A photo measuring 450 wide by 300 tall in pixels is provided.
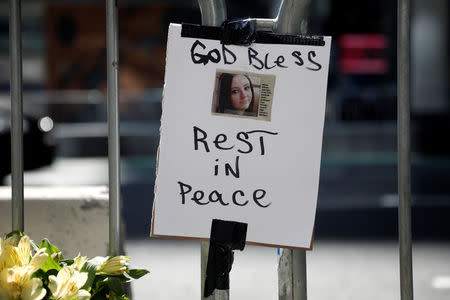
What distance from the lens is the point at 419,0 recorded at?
16.5m

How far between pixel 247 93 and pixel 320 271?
3975 millimetres

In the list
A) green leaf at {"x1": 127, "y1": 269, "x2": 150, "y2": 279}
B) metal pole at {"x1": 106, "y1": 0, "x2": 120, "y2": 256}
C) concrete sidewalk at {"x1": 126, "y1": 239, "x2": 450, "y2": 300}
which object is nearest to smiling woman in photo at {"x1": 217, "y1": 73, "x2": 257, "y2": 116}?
metal pole at {"x1": 106, "y1": 0, "x2": 120, "y2": 256}

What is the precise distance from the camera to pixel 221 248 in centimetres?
187

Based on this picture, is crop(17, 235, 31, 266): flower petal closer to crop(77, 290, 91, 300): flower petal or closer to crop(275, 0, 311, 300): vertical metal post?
crop(77, 290, 91, 300): flower petal

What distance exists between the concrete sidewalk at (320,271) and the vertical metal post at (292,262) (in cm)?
298

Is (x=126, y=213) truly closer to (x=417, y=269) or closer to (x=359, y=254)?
(x=359, y=254)

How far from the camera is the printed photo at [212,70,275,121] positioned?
1.83 meters

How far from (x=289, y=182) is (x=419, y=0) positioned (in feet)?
50.7

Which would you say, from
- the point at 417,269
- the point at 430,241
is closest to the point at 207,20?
the point at 417,269

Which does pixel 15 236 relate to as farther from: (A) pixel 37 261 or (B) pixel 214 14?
(B) pixel 214 14

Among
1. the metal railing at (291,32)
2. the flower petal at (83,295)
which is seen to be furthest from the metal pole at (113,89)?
the flower petal at (83,295)

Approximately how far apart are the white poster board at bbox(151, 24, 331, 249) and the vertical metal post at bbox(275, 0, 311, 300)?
6cm

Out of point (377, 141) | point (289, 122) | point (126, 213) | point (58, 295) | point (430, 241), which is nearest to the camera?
point (58, 295)

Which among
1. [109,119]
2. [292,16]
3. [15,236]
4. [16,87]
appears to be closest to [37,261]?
[15,236]
